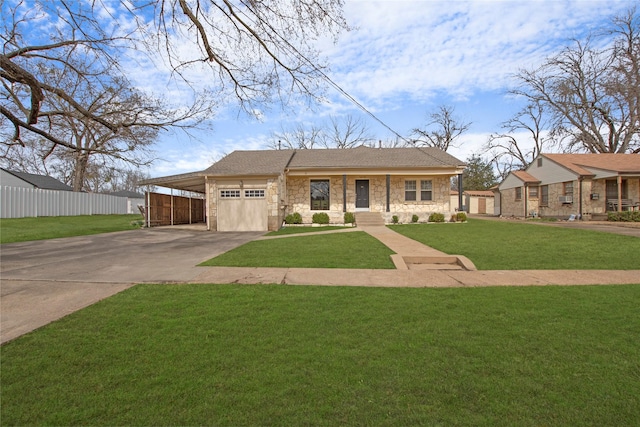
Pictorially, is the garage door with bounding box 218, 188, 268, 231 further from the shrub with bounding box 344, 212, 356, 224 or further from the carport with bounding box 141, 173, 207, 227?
the shrub with bounding box 344, 212, 356, 224

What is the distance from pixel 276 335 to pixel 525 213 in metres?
25.4

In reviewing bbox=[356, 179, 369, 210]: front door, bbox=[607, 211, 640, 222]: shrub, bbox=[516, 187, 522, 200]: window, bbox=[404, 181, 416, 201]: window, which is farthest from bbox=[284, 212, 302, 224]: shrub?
bbox=[607, 211, 640, 222]: shrub

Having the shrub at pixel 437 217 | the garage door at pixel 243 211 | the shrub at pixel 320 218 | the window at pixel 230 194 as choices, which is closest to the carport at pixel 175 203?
the window at pixel 230 194

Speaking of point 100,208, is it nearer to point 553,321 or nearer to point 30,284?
point 30,284

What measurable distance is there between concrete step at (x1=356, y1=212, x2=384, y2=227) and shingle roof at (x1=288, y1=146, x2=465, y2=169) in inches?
104

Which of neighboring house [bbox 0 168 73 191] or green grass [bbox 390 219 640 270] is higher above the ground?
neighboring house [bbox 0 168 73 191]

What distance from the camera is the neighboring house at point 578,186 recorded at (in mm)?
19328

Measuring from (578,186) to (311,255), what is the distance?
19.9m

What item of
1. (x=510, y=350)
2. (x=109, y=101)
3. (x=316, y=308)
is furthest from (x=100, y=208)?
(x=510, y=350)

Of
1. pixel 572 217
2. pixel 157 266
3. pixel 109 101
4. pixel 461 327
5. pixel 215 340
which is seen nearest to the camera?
pixel 215 340

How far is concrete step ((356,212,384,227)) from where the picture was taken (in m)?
17.9

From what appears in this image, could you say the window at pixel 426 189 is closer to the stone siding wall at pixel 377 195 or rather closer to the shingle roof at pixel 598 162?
the stone siding wall at pixel 377 195

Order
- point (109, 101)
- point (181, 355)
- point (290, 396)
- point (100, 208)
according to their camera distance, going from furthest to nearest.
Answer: point (100, 208)
point (109, 101)
point (181, 355)
point (290, 396)

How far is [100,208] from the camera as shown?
30.6 metres
